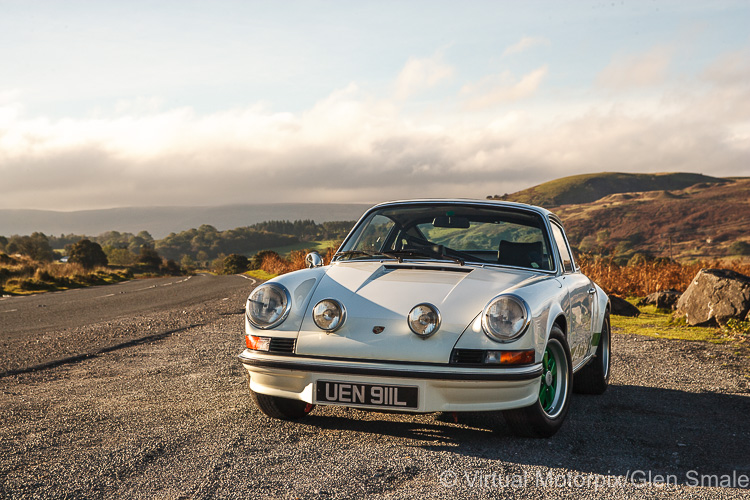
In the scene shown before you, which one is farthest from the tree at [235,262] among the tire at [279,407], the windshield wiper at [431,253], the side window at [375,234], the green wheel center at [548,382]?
the green wheel center at [548,382]

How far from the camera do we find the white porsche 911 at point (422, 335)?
3994 millimetres

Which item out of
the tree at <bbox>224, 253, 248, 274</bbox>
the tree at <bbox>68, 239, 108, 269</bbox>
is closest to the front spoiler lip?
the tree at <bbox>68, 239, 108, 269</bbox>

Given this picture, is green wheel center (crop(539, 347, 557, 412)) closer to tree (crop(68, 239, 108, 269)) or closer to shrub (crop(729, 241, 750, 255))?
tree (crop(68, 239, 108, 269))

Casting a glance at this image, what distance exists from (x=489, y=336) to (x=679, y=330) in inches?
333

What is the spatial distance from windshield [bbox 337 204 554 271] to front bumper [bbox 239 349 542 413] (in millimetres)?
1305

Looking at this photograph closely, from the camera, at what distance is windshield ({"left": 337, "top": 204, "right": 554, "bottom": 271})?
5.31 m

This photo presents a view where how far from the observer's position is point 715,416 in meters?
5.20

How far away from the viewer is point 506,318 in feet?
13.3

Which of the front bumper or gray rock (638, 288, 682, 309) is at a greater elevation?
the front bumper

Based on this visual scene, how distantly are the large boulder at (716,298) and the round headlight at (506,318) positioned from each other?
8547 mm

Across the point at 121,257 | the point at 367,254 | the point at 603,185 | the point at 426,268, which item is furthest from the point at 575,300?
the point at 603,185

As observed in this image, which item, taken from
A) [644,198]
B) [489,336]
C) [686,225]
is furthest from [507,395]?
[644,198]

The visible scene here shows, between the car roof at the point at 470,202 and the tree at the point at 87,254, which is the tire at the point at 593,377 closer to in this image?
the car roof at the point at 470,202

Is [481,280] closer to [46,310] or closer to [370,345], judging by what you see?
[370,345]
